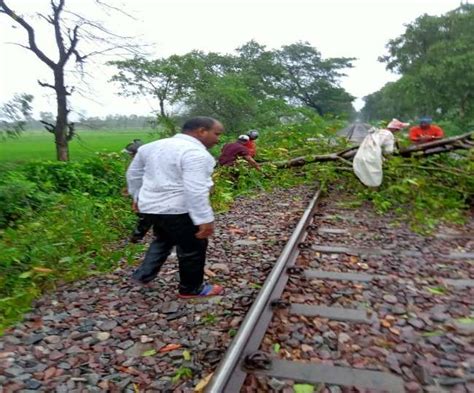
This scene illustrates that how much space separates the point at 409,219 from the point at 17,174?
5755 mm

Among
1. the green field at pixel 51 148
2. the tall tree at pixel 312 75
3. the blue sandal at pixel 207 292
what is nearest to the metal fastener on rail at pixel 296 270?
the blue sandal at pixel 207 292

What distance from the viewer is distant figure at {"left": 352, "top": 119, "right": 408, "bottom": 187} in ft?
21.9

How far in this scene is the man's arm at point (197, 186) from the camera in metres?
2.85

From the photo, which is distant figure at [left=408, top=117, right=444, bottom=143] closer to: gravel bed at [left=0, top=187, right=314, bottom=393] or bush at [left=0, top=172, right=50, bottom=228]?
gravel bed at [left=0, top=187, right=314, bottom=393]

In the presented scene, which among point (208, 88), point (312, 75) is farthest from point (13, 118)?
point (312, 75)

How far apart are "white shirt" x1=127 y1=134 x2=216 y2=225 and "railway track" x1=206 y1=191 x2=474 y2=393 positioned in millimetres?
803

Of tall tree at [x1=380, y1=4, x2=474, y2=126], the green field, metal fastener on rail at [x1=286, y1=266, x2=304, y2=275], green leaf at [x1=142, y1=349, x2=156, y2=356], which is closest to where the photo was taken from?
green leaf at [x1=142, y1=349, x2=156, y2=356]

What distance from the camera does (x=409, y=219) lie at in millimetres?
5598

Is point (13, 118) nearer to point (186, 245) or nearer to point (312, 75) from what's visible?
point (186, 245)

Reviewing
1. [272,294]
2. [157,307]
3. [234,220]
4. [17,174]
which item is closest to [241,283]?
[272,294]

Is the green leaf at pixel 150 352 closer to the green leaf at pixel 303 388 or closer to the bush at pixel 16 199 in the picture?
the green leaf at pixel 303 388

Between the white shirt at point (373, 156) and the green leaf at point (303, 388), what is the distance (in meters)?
5.07

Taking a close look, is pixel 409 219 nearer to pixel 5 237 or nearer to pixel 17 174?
pixel 5 237

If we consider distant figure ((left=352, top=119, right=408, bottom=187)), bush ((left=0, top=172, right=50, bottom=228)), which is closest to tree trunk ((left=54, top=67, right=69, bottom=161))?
bush ((left=0, top=172, right=50, bottom=228))
